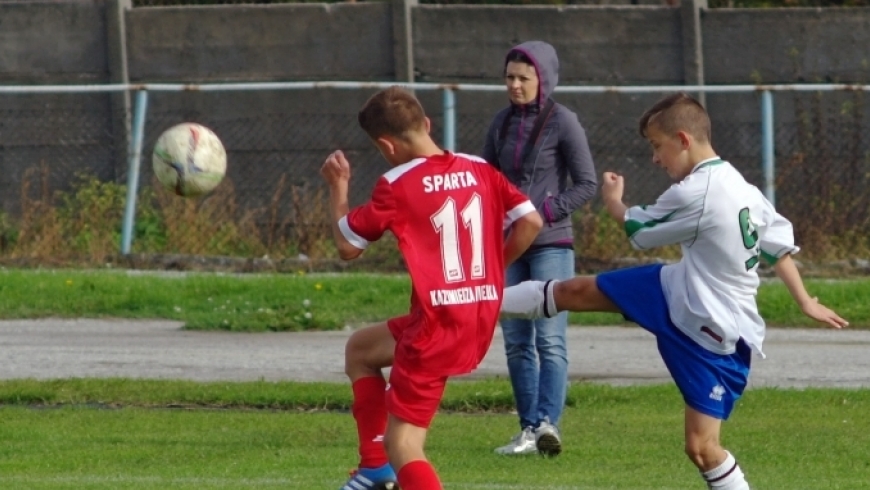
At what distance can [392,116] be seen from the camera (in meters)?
5.93

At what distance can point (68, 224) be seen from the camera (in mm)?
16672

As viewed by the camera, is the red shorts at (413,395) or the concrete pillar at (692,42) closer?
the red shorts at (413,395)

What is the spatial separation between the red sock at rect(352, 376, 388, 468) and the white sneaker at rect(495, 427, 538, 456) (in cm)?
145

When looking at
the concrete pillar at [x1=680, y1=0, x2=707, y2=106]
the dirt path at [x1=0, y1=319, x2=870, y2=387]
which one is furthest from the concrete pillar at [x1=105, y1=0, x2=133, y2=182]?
the concrete pillar at [x1=680, y1=0, x2=707, y2=106]

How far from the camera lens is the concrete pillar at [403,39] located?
16516 mm

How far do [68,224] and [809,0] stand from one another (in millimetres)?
9478

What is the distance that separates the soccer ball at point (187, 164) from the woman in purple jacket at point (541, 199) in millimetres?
1448

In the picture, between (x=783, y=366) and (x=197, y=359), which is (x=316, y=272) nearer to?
(x=197, y=359)

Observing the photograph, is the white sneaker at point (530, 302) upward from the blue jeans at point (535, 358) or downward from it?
upward

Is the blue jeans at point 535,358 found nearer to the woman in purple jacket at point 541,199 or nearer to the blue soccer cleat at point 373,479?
the woman in purple jacket at point 541,199

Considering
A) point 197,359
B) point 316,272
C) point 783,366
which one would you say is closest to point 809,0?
point 316,272

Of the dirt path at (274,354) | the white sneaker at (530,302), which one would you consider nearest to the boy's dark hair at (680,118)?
the white sneaker at (530,302)

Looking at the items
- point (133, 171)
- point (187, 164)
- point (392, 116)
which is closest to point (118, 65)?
point (133, 171)

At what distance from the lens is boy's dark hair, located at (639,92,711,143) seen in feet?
20.0
